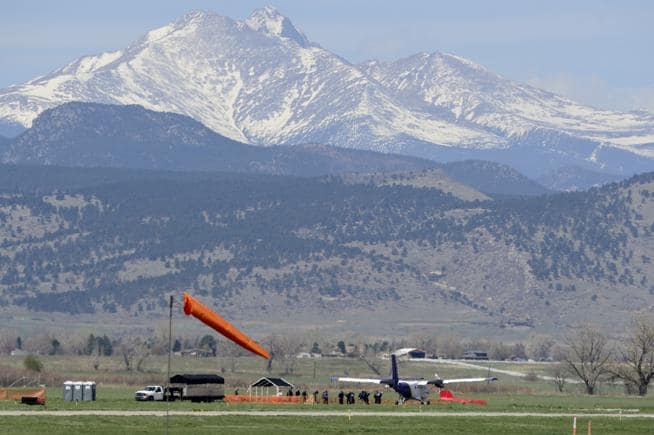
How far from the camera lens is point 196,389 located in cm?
15350

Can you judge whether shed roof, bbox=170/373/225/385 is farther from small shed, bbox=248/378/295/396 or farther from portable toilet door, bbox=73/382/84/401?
small shed, bbox=248/378/295/396

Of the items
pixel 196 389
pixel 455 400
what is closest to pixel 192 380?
pixel 196 389

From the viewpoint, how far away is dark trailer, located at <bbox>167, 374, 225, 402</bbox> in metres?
153

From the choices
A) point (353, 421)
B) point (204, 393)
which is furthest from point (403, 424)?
point (204, 393)

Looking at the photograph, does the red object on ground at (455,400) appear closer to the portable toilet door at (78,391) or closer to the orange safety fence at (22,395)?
the portable toilet door at (78,391)

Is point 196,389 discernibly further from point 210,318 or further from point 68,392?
point 210,318

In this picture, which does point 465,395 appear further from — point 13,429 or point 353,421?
point 13,429

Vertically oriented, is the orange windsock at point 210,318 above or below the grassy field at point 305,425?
above

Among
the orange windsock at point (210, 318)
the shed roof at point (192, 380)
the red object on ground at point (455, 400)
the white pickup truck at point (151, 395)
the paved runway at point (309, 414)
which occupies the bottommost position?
the red object on ground at point (455, 400)

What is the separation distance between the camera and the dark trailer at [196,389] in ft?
502

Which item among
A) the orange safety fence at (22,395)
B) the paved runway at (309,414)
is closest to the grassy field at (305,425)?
the paved runway at (309,414)

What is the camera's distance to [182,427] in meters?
115

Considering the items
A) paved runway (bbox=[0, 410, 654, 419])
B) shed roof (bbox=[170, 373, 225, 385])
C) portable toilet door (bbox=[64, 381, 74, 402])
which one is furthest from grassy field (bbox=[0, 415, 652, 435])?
portable toilet door (bbox=[64, 381, 74, 402])

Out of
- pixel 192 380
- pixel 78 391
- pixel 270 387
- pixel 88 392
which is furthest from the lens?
pixel 270 387
